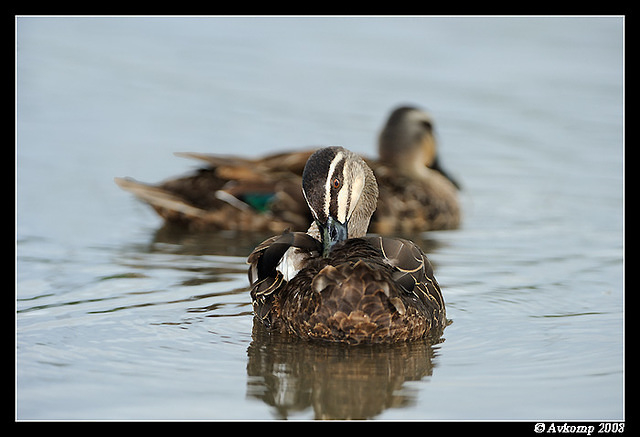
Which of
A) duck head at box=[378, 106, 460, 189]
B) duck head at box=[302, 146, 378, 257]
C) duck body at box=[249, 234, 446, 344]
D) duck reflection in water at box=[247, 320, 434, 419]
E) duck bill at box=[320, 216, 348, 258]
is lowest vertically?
duck reflection in water at box=[247, 320, 434, 419]

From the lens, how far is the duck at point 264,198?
1148cm

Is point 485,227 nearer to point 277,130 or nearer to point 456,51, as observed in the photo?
point 277,130

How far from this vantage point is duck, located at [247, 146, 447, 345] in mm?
6844

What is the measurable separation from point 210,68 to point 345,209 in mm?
10577

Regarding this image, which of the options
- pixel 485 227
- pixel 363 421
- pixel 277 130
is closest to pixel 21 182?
pixel 277 130

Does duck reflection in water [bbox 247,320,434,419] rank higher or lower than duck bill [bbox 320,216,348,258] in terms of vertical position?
lower

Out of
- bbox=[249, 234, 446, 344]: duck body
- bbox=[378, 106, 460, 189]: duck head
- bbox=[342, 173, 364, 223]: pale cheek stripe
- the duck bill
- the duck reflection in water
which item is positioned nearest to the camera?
the duck reflection in water

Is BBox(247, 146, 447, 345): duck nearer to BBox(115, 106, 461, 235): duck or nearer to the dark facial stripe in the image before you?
the dark facial stripe

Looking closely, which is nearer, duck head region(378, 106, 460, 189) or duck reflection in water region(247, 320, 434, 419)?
duck reflection in water region(247, 320, 434, 419)

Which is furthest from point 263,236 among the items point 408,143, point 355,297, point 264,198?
point 355,297

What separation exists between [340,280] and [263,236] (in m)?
4.60

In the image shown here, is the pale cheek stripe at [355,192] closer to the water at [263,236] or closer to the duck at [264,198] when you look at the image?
the water at [263,236]

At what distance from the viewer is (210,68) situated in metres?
17.7

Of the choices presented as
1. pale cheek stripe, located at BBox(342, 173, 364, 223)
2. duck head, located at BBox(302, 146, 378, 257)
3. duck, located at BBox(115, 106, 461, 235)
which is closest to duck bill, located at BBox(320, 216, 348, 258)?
duck head, located at BBox(302, 146, 378, 257)
